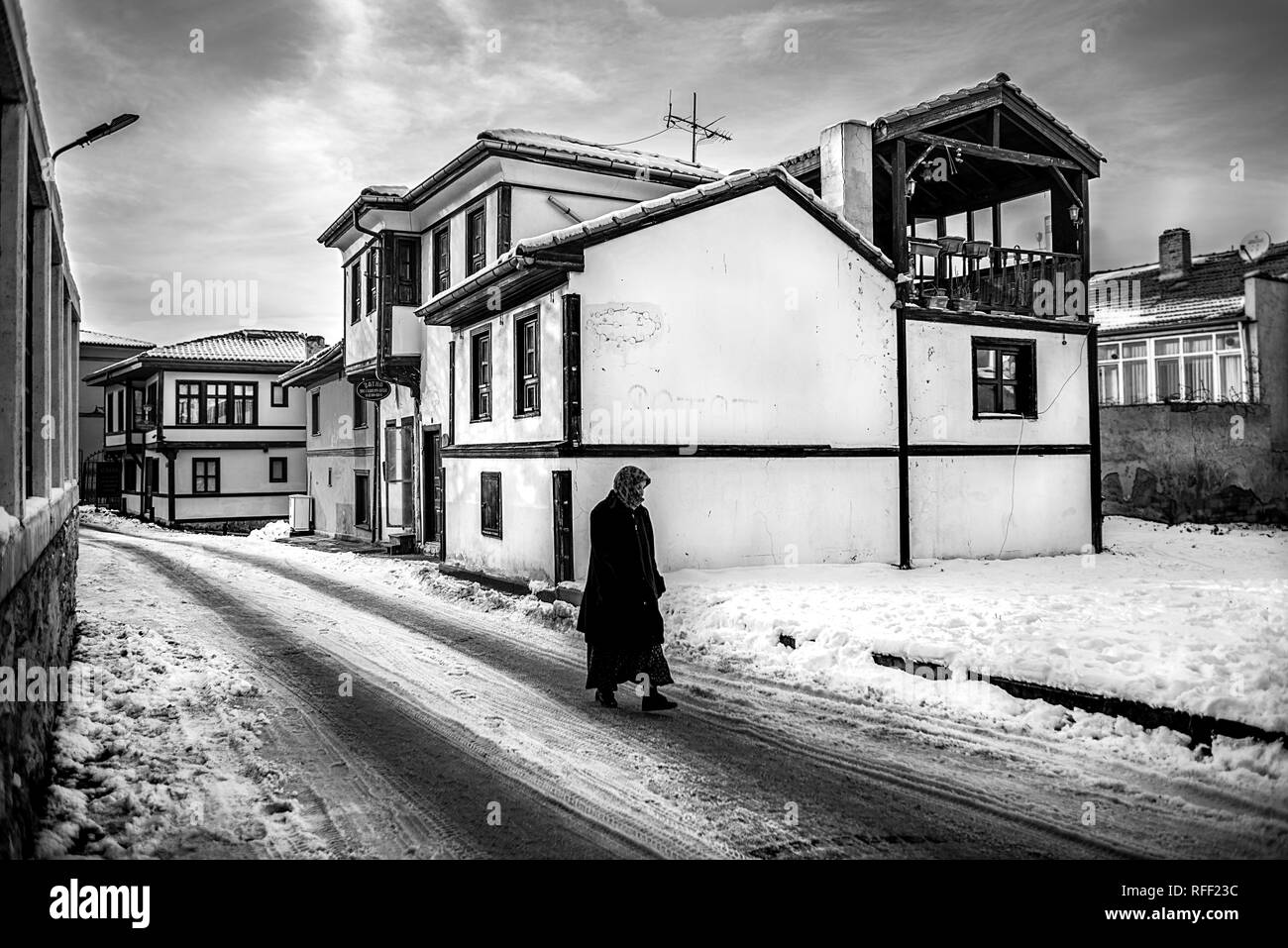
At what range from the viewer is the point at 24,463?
4805mm

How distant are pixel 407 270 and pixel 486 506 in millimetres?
7590

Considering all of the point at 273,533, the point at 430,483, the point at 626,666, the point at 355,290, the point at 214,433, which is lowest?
the point at 626,666

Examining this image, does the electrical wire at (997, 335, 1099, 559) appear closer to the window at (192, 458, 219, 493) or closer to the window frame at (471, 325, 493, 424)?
the window frame at (471, 325, 493, 424)

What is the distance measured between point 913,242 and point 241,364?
26132 millimetres

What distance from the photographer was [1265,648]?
6.99 meters

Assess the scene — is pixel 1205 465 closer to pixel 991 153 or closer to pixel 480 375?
pixel 991 153

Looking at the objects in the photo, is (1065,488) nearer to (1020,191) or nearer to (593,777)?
(1020,191)

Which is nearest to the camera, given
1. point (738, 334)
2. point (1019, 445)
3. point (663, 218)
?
point (663, 218)

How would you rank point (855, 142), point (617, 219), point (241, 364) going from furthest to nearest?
point (241, 364) → point (855, 142) → point (617, 219)

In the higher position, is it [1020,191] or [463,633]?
[1020,191]

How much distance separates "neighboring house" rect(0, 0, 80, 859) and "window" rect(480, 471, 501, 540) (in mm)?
8139

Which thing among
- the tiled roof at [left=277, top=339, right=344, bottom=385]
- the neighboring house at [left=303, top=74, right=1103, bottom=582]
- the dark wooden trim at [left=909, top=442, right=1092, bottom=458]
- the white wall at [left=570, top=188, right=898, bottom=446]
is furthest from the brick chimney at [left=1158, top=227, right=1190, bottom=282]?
the tiled roof at [left=277, top=339, right=344, bottom=385]

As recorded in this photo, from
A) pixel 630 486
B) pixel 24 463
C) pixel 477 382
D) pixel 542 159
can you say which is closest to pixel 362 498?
pixel 477 382
